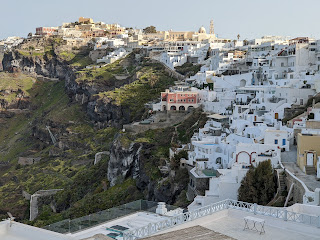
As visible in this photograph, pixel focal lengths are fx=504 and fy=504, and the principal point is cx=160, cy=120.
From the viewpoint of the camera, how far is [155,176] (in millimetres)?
36250

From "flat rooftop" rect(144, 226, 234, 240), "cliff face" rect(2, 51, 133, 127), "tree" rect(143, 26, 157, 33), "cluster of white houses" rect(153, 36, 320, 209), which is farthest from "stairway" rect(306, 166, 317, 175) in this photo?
"tree" rect(143, 26, 157, 33)

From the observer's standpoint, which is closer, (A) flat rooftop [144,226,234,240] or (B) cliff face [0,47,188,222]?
(A) flat rooftop [144,226,234,240]

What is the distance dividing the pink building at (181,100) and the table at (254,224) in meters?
35.9

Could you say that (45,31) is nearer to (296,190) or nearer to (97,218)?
(296,190)

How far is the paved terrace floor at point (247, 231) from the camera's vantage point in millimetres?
13539

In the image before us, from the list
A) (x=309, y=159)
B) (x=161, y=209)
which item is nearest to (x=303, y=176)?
(x=309, y=159)

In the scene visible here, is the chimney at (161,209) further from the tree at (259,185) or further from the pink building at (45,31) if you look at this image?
the pink building at (45,31)

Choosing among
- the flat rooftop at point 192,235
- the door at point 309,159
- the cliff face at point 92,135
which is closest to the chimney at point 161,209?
the flat rooftop at point 192,235

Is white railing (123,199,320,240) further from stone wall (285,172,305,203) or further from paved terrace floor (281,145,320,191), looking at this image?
paved terrace floor (281,145,320,191)

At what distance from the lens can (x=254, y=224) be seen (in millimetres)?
13992

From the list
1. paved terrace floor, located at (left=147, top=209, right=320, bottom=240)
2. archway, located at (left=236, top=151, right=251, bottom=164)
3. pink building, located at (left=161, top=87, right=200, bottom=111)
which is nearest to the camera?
paved terrace floor, located at (left=147, top=209, right=320, bottom=240)

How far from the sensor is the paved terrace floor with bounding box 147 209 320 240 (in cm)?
1354

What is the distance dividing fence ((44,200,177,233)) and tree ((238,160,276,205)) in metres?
5.67

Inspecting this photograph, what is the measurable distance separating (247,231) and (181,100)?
1452 inches
